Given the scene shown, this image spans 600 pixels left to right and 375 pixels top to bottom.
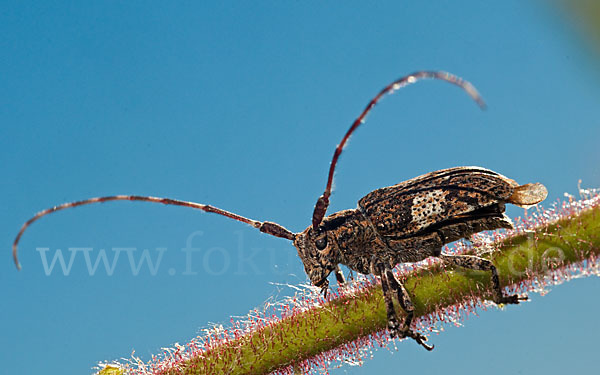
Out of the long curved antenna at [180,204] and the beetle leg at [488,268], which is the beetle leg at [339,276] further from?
the beetle leg at [488,268]

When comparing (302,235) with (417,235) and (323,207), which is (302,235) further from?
(417,235)

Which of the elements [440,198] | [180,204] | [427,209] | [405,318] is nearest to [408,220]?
[427,209]

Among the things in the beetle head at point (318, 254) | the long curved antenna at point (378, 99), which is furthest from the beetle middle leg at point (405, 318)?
the long curved antenna at point (378, 99)

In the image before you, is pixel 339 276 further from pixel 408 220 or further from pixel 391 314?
pixel 391 314

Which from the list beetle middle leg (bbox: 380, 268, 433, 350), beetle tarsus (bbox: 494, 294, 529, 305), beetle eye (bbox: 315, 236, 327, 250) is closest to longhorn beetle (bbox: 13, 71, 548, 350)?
Answer: beetle eye (bbox: 315, 236, 327, 250)

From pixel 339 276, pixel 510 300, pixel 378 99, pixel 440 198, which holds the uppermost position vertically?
pixel 378 99

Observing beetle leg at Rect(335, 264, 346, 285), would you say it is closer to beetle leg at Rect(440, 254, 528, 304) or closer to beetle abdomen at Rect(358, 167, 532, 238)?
beetle abdomen at Rect(358, 167, 532, 238)
